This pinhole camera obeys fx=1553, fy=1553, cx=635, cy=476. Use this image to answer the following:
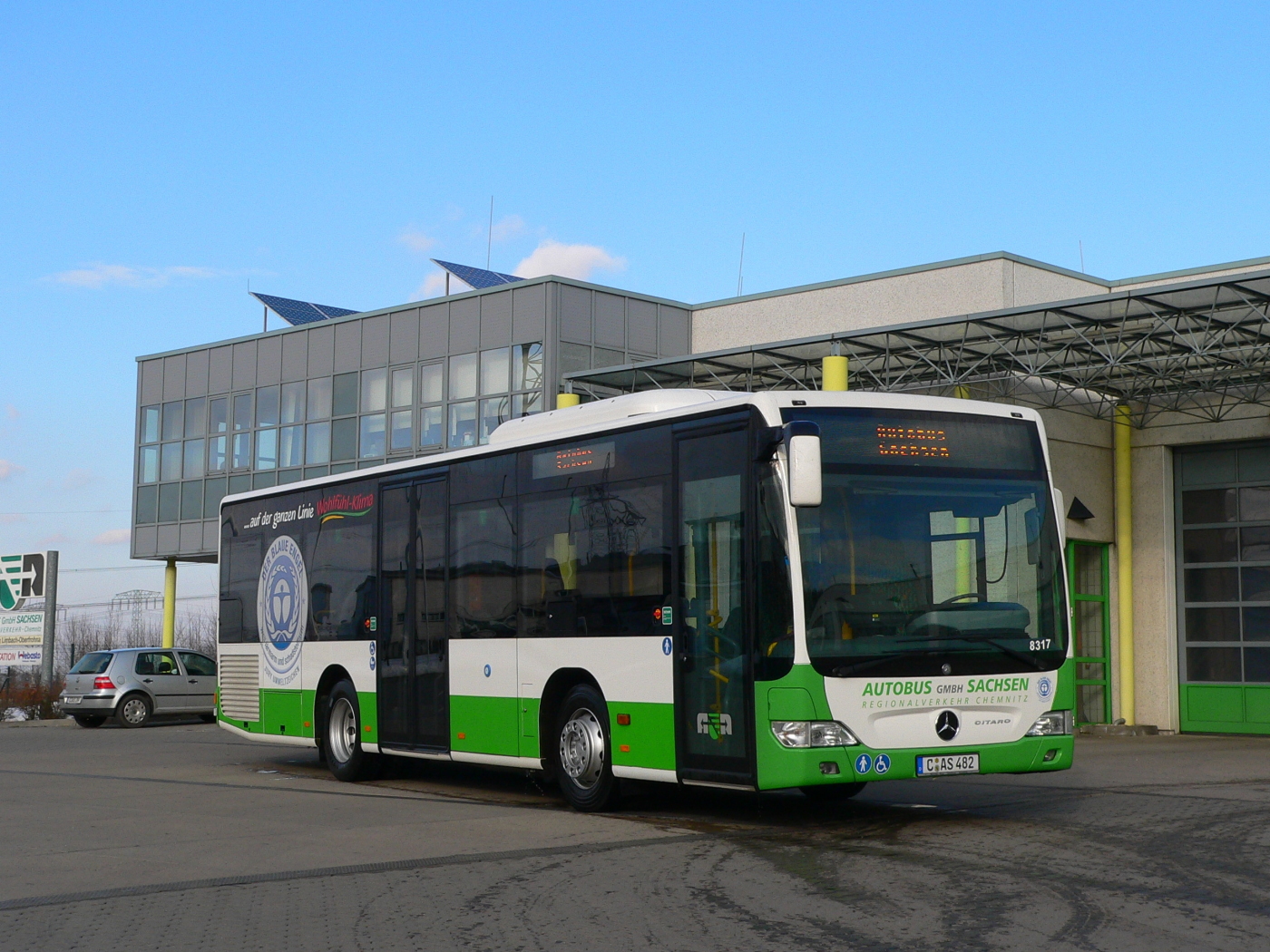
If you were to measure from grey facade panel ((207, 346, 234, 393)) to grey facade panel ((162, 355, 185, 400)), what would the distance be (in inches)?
45.1

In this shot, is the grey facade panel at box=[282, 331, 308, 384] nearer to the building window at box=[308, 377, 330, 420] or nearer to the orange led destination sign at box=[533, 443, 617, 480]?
the building window at box=[308, 377, 330, 420]

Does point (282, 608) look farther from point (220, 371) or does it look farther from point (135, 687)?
point (220, 371)

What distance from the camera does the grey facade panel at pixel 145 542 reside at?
3878cm

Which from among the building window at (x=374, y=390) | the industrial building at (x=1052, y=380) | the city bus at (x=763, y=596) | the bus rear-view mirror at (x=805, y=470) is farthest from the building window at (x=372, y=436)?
the bus rear-view mirror at (x=805, y=470)

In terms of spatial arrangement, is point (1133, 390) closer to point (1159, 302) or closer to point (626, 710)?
point (1159, 302)

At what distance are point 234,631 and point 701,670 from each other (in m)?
8.90

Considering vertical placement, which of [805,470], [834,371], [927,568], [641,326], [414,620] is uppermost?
[641,326]

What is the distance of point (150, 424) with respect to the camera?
1551 inches

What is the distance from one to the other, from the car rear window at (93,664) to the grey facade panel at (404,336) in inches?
332

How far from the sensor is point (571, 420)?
13227 mm

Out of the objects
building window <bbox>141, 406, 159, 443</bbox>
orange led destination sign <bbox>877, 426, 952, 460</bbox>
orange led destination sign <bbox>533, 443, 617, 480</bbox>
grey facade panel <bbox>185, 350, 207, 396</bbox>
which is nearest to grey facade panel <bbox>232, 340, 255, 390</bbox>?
grey facade panel <bbox>185, 350, 207, 396</bbox>

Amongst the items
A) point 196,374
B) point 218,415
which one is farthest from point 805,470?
point 196,374

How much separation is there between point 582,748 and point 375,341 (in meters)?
22.4

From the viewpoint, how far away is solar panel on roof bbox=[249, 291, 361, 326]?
36750mm
